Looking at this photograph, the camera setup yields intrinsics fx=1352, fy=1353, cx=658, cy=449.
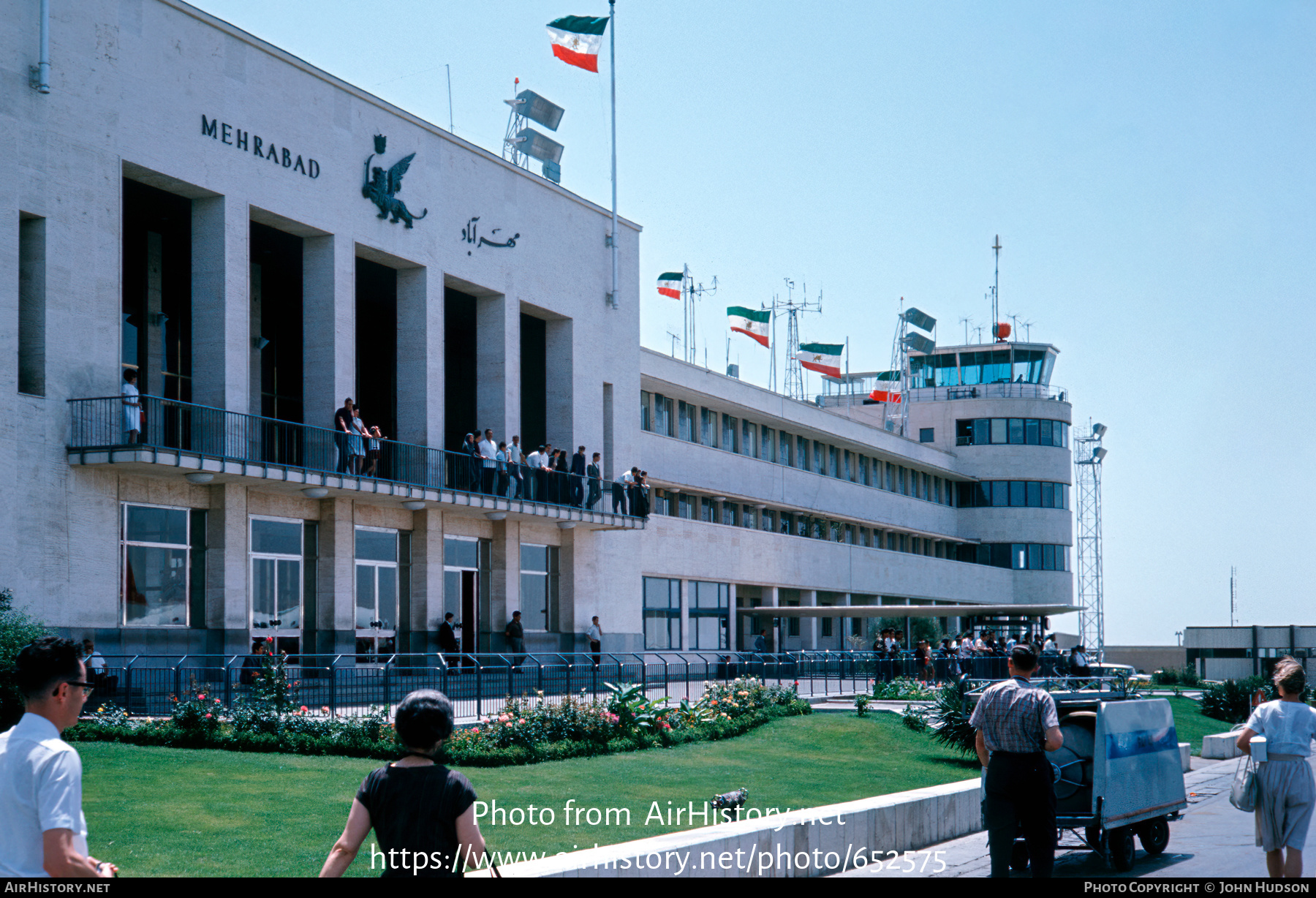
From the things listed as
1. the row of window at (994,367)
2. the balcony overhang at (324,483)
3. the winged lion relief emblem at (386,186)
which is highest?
the row of window at (994,367)

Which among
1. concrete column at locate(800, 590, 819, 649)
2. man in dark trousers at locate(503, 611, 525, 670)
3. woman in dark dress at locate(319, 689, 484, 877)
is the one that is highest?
woman in dark dress at locate(319, 689, 484, 877)

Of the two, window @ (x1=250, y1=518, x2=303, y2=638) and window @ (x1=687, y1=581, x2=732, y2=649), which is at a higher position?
window @ (x1=250, y1=518, x2=303, y2=638)

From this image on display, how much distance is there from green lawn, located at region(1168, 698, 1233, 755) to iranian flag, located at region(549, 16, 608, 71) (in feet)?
73.3

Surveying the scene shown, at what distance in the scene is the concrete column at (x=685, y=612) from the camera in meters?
47.6

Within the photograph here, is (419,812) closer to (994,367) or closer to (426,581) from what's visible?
(426,581)

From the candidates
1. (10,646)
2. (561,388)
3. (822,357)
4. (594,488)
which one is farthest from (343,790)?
(822,357)

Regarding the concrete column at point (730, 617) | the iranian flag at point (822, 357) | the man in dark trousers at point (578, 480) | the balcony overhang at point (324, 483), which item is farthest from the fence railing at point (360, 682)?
the iranian flag at point (822, 357)

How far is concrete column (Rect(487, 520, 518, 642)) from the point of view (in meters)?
35.4

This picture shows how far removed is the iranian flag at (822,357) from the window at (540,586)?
89.5 ft

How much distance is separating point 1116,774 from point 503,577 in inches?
970

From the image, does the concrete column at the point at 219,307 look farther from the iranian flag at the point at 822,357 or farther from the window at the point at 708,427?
the iranian flag at the point at 822,357

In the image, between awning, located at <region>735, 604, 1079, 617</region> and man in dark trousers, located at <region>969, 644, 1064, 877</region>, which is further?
awning, located at <region>735, 604, 1079, 617</region>

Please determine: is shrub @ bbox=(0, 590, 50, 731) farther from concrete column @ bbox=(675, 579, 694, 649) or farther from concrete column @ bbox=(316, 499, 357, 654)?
concrete column @ bbox=(675, 579, 694, 649)

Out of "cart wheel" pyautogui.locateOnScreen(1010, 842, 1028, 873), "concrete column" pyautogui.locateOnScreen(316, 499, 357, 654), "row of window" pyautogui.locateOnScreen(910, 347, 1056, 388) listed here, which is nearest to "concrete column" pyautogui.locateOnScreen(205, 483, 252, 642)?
"concrete column" pyautogui.locateOnScreen(316, 499, 357, 654)
